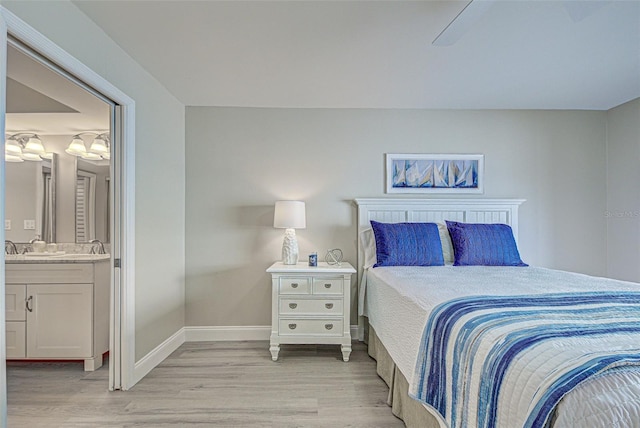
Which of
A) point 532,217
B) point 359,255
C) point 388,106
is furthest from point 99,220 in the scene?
point 532,217

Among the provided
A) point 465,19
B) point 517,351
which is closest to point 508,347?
point 517,351

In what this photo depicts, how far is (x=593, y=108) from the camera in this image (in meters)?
3.56

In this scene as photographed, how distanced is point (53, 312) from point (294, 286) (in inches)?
75.2

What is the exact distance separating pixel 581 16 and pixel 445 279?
160cm

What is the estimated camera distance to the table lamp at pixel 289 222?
3.19 meters

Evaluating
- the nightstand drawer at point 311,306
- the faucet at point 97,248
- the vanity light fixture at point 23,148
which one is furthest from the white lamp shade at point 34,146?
the nightstand drawer at point 311,306

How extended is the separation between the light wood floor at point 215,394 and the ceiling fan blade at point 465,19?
2208 mm

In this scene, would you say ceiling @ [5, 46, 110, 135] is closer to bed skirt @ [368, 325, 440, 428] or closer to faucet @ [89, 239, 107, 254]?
faucet @ [89, 239, 107, 254]

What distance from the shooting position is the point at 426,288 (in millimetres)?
2062

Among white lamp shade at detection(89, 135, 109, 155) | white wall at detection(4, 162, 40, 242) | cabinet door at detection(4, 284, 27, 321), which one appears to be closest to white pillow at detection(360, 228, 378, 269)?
white lamp shade at detection(89, 135, 109, 155)

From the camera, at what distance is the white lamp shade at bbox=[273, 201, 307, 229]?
10.4ft

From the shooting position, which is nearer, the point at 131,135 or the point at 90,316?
the point at 131,135

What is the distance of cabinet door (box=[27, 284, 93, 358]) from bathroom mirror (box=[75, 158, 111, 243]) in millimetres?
764

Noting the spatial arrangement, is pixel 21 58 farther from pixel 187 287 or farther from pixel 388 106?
pixel 388 106
